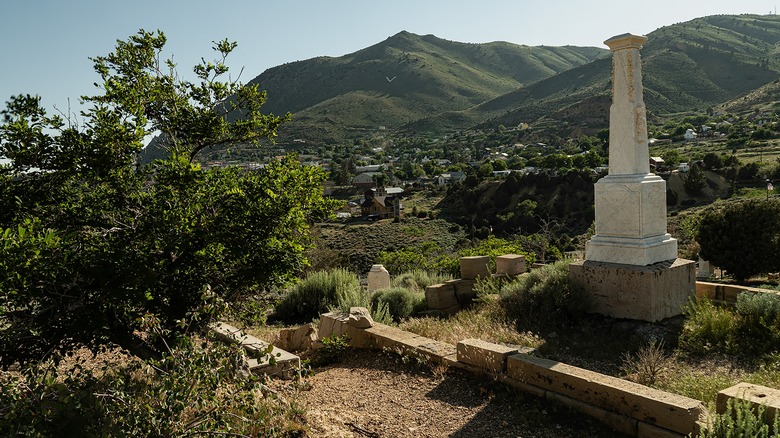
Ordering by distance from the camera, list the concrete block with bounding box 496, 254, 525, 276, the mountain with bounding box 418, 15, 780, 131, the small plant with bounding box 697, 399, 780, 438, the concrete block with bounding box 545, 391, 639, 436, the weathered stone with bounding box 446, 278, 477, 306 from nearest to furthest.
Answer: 1. the small plant with bounding box 697, 399, 780, 438
2. the concrete block with bounding box 545, 391, 639, 436
3. the weathered stone with bounding box 446, 278, 477, 306
4. the concrete block with bounding box 496, 254, 525, 276
5. the mountain with bounding box 418, 15, 780, 131

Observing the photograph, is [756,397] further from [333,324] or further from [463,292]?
[463,292]

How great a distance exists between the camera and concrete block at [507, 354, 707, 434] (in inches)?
167

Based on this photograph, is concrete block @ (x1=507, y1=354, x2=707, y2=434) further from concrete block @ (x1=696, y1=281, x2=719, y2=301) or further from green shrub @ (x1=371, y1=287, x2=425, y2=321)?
concrete block @ (x1=696, y1=281, x2=719, y2=301)

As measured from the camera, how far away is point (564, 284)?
26.5 ft

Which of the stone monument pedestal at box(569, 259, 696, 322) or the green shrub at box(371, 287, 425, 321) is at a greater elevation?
the stone monument pedestal at box(569, 259, 696, 322)

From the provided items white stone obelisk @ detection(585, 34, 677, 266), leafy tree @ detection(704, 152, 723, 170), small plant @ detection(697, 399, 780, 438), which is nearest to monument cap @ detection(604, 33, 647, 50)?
white stone obelisk @ detection(585, 34, 677, 266)

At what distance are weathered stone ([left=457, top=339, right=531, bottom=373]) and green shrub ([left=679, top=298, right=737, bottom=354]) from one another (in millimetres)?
2355

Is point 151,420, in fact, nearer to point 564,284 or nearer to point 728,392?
point 728,392

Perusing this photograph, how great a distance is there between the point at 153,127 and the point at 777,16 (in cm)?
23534

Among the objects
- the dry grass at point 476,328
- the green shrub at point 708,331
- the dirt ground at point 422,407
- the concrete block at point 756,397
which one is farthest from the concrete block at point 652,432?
the green shrub at point 708,331

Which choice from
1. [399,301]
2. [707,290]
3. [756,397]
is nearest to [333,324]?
[399,301]

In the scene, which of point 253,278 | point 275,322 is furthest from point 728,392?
point 275,322

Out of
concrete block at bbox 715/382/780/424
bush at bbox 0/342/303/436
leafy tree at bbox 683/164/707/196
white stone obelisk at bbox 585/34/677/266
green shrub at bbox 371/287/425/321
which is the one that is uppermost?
white stone obelisk at bbox 585/34/677/266

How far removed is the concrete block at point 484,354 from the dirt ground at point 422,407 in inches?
5.7
